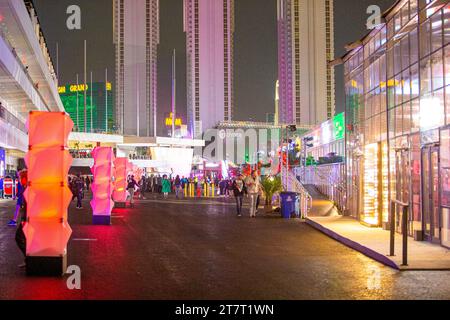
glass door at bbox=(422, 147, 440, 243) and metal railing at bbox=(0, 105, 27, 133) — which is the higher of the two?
metal railing at bbox=(0, 105, 27, 133)

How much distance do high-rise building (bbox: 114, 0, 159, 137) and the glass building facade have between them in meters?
105


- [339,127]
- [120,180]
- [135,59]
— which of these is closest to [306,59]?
[135,59]

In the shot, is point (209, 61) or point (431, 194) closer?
point (431, 194)

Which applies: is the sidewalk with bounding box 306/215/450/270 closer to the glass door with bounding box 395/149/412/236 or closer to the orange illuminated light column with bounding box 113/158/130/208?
the glass door with bounding box 395/149/412/236

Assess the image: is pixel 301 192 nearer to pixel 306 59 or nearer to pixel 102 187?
pixel 102 187

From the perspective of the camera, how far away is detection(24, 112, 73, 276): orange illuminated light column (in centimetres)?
929

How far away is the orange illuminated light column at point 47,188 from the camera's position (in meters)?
9.29

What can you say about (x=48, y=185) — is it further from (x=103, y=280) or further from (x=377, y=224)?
(x=377, y=224)

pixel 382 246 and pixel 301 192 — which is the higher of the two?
pixel 301 192

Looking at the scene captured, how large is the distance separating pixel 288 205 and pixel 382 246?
10.5 meters

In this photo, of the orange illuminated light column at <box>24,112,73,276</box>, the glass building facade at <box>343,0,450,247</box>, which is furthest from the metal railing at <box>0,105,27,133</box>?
the orange illuminated light column at <box>24,112,73,276</box>

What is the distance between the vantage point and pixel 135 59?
423 ft
